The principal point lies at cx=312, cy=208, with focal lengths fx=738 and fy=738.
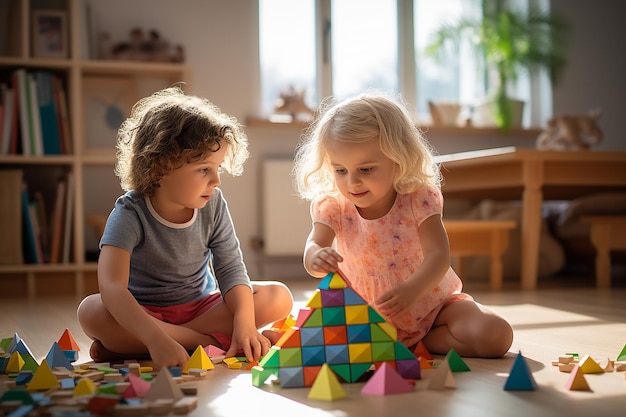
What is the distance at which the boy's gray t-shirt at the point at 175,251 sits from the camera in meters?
1.59

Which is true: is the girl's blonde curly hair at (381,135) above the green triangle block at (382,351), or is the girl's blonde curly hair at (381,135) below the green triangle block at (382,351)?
above

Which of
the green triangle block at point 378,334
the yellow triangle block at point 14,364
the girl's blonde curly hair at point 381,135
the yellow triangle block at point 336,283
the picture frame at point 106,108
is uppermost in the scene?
the picture frame at point 106,108

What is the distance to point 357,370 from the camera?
1218mm

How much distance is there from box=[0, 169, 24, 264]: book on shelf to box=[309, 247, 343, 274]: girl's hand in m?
2.35

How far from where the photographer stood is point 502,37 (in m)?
4.30

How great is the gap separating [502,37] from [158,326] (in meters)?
3.42

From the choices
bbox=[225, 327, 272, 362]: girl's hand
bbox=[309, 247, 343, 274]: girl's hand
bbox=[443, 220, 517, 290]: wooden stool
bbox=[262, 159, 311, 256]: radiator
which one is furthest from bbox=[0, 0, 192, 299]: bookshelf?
bbox=[309, 247, 343, 274]: girl's hand

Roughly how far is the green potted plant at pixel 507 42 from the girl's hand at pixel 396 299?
322 centimetres

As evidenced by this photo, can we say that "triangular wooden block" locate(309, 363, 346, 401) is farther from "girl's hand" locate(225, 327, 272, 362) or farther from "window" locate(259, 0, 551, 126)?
"window" locate(259, 0, 551, 126)

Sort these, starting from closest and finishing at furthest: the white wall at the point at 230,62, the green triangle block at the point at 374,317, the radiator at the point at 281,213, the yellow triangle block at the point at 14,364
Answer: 1. the green triangle block at the point at 374,317
2. the yellow triangle block at the point at 14,364
3. the white wall at the point at 230,62
4. the radiator at the point at 281,213

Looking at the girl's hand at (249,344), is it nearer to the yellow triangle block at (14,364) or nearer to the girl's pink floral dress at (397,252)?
the girl's pink floral dress at (397,252)

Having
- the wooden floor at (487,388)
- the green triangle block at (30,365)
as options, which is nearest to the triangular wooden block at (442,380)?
the wooden floor at (487,388)

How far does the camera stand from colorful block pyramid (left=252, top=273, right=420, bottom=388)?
121 cm

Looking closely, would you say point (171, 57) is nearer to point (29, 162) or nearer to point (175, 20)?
point (175, 20)
